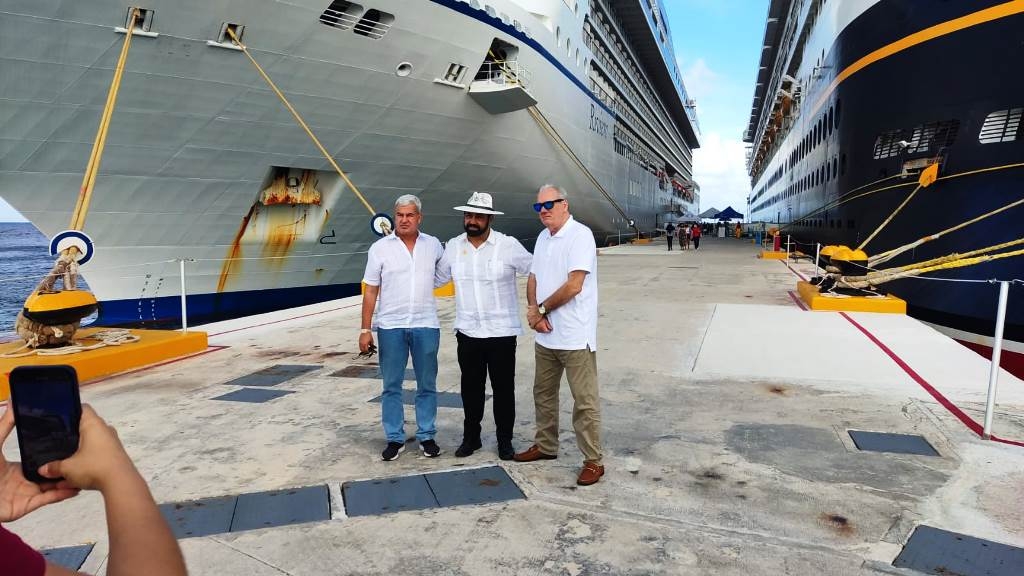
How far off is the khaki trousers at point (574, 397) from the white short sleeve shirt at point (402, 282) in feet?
2.44

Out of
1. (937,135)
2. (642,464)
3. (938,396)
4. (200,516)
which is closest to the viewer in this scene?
(200,516)

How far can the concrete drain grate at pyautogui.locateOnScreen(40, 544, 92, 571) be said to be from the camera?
8.73ft

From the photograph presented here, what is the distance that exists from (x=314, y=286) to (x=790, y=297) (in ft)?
29.9

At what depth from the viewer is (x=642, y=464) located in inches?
147

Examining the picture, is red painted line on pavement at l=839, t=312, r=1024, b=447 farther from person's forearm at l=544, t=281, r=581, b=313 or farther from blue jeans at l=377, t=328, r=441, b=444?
blue jeans at l=377, t=328, r=441, b=444

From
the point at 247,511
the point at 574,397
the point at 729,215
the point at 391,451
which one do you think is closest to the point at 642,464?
the point at 574,397

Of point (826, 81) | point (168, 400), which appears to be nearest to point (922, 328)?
point (168, 400)

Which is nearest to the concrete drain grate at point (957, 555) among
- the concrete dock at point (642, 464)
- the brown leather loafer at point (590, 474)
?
the concrete dock at point (642, 464)

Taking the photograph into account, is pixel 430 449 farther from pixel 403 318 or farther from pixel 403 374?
pixel 403 318

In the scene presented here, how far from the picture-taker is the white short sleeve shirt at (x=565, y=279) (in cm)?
357

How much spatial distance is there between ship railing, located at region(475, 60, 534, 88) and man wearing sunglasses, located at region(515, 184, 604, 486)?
11.3 metres

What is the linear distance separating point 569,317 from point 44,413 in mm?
2717

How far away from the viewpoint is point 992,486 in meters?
3.35

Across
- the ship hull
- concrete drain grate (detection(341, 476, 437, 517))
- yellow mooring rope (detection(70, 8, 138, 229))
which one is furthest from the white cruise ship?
concrete drain grate (detection(341, 476, 437, 517))
